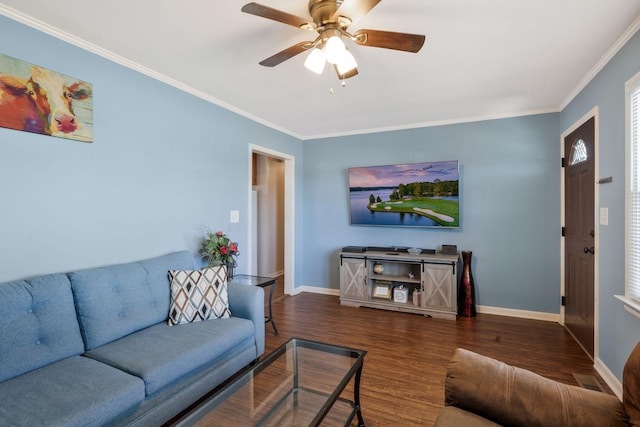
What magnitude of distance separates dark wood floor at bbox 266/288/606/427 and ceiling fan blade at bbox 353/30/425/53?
2.25 m

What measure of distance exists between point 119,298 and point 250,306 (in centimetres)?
91

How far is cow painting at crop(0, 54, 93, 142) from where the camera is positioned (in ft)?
5.82

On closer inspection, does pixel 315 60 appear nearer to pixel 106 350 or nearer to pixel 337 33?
pixel 337 33

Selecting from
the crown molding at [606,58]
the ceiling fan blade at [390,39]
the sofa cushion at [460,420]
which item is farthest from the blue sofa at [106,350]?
the crown molding at [606,58]

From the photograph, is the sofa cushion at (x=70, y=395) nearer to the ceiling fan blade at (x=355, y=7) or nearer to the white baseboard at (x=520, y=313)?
the ceiling fan blade at (x=355, y=7)

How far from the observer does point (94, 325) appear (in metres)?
1.85

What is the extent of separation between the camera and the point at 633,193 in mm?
1907

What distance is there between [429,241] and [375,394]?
7.76 ft

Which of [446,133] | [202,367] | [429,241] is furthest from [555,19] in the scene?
[202,367]

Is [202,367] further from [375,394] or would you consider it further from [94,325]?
[375,394]

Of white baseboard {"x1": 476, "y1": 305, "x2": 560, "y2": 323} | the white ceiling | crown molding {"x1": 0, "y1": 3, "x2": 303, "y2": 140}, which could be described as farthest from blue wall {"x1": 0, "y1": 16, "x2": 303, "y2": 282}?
white baseboard {"x1": 476, "y1": 305, "x2": 560, "y2": 323}

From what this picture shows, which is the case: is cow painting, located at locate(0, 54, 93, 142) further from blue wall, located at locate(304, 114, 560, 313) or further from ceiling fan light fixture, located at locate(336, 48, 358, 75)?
blue wall, located at locate(304, 114, 560, 313)

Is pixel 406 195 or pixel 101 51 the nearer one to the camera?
pixel 101 51

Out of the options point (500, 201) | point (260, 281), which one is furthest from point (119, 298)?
point (500, 201)
